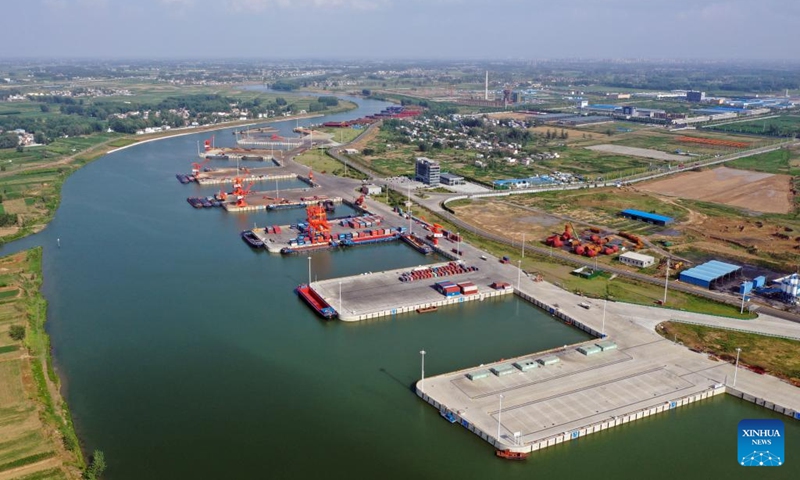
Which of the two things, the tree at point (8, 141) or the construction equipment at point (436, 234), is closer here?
the construction equipment at point (436, 234)

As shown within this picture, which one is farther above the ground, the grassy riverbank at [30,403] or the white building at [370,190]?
the white building at [370,190]

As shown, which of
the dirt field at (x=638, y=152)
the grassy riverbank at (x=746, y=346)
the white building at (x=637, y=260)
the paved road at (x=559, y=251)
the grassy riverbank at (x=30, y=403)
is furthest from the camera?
the dirt field at (x=638, y=152)

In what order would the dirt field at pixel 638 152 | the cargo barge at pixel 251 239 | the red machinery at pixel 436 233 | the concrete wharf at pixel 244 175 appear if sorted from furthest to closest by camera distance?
1. the dirt field at pixel 638 152
2. the concrete wharf at pixel 244 175
3. the cargo barge at pixel 251 239
4. the red machinery at pixel 436 233

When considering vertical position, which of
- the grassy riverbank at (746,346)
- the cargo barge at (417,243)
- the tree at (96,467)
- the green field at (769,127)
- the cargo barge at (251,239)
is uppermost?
the green field at (769,127)

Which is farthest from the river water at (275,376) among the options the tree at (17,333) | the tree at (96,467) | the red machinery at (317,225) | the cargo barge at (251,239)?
the red machinery at (317,225)

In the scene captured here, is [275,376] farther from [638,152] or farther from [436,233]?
[638,152]

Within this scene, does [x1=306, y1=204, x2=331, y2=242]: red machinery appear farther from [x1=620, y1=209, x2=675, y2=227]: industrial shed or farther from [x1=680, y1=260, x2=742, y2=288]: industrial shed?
[x1=620, y1=209, x2=675, y2=227]: industrial shed

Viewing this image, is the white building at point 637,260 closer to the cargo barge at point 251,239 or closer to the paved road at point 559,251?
the paved road at point 559,251
